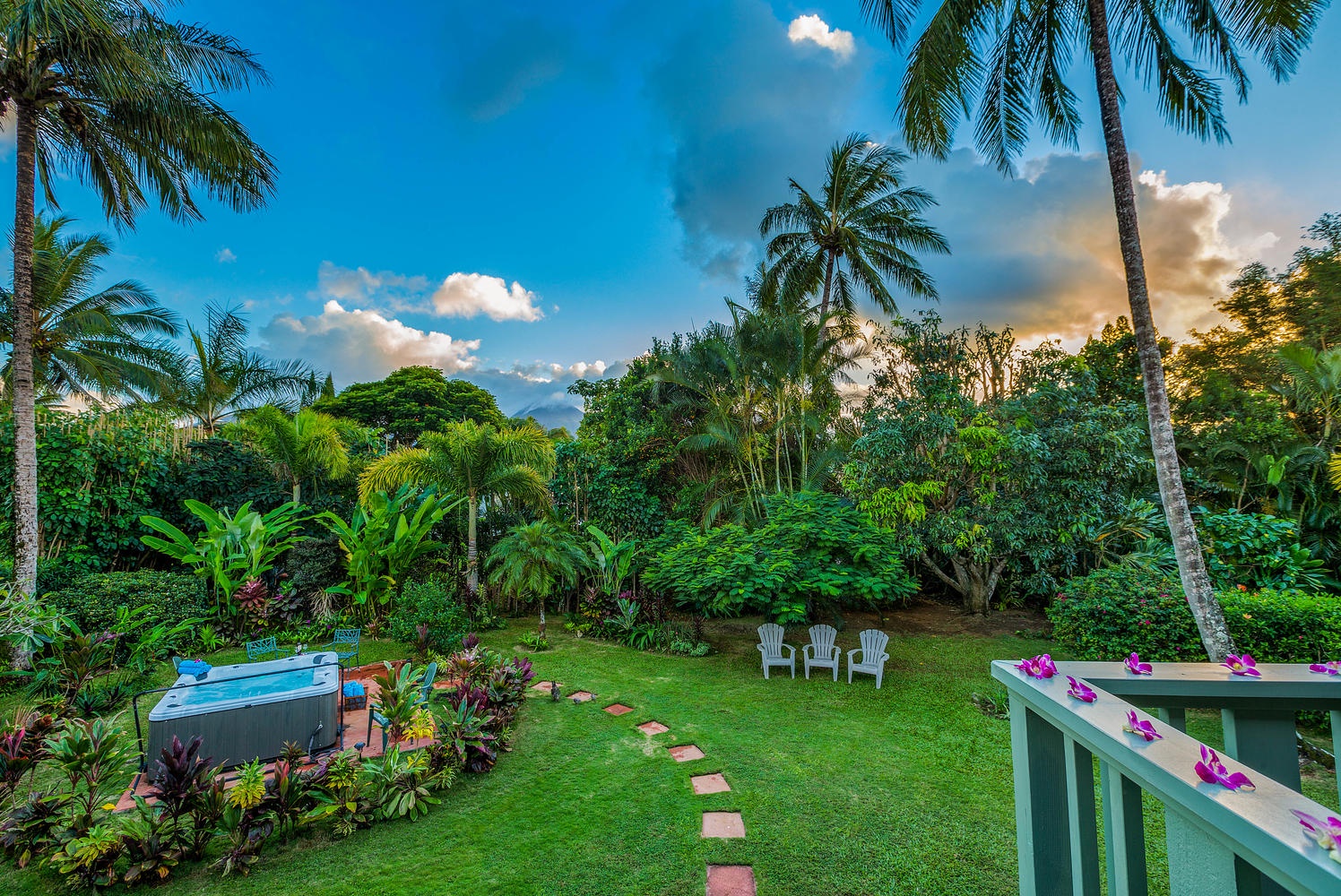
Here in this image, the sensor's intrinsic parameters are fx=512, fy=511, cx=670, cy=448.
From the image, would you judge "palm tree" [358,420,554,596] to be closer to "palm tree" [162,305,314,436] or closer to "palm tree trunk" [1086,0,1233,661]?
"palm tree" [162,305,314,436]

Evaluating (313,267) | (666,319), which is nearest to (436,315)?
(313,267)

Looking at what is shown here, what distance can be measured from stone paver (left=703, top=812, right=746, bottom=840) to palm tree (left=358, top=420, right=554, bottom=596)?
7.25 m

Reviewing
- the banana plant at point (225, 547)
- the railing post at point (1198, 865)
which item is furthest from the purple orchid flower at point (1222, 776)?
the banana plant at point (225, 547)

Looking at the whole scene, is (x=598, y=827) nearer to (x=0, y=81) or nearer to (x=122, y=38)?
(x=122, y=38)

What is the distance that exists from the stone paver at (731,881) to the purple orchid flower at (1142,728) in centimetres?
282

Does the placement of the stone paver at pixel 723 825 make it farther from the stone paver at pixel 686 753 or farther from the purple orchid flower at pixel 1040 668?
the purple orchid flower at pixel 1040 668

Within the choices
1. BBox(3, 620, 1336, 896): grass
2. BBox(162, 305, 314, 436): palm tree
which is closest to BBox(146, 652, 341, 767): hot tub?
BBox(3, 620, 1336, 896): grass

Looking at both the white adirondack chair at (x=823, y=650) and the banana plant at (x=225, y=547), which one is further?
the banana plant at (x=225, y=547)

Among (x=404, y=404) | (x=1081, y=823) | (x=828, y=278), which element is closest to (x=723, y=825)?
(x=1081, y=823)

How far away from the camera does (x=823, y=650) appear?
7.12 meters

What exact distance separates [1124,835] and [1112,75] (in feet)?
24.7

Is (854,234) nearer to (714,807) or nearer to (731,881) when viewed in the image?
(714,807)

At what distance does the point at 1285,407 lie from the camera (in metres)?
10.5

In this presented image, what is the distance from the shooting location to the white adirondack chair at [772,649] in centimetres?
706
